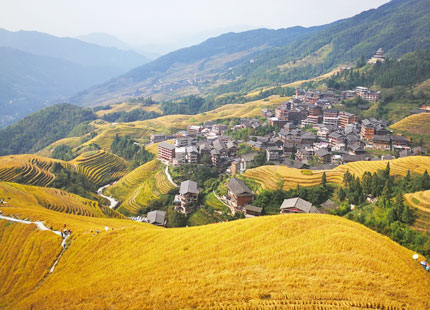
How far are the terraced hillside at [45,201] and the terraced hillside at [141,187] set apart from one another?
7957 millimetres

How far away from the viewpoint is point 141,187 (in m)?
57.7

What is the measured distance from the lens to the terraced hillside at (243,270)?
13.2m

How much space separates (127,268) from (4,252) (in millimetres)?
10700

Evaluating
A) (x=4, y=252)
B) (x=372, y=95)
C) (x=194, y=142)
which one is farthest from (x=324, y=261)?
(x=372, y=95)

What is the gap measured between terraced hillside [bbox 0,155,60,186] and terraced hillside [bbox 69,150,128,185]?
9130mm

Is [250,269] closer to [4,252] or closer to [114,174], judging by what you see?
[4,252]

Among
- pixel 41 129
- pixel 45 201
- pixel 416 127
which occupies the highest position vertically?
pixel 416 127

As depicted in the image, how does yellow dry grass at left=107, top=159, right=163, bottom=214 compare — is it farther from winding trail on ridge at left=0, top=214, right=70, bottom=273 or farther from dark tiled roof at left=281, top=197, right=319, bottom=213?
dark tiled roof at left=281, top=197, right=319, bottom=213

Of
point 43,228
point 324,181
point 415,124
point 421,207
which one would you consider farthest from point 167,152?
point 415,124

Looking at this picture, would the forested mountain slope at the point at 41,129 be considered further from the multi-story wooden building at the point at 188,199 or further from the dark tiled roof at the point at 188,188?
the multi-story wooden building at the point at 188,199

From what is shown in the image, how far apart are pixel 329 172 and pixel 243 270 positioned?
32069 millimetres

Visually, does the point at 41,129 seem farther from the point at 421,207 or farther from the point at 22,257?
the point at 421,207

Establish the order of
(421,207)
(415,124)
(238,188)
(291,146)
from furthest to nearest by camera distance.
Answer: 1. (415,124)
2. (291,146)
3. (238,188)
4. (421,207)

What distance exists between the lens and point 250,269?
15695mm
